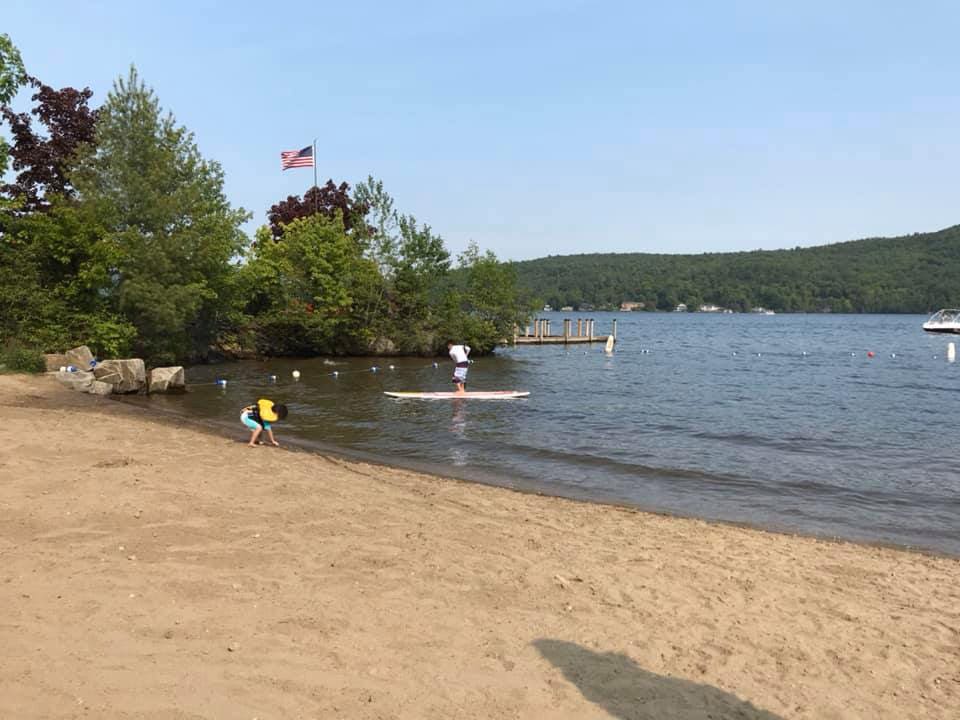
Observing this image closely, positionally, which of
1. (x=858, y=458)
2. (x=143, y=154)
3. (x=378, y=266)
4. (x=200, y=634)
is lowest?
(x=858, y=458)

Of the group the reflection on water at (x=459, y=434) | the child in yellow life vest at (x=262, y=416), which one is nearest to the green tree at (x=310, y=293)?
the reflection on water at (x=459, y=434)

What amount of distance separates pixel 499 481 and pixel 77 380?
14483 mm

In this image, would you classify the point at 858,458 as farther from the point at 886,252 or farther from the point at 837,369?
the point at 886,252

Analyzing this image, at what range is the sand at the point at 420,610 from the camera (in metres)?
3.96

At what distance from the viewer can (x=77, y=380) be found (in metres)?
19.8

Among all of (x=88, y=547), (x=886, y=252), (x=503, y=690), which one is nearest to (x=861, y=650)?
(x=503, y=690)

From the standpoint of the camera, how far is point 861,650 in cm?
524

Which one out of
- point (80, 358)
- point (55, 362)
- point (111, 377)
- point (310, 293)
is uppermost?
point (310, 293)

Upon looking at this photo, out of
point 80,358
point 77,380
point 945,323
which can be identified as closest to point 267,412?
point 77,380

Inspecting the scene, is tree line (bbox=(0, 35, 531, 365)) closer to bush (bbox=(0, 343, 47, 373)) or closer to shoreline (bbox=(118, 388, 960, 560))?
bush (bbox=(0, 343, 47, 373))

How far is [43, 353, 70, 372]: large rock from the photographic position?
21203 millimetres

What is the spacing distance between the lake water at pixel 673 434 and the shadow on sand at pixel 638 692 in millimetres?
5875

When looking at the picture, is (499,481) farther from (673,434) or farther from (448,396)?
(448,396)

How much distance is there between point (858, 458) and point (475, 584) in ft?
40.3
